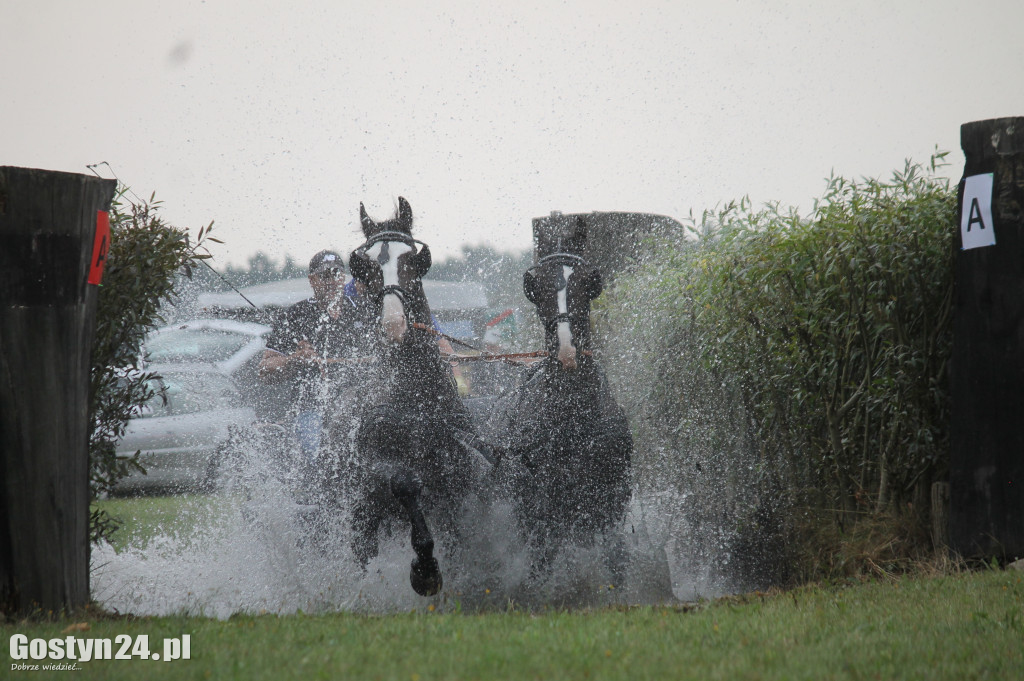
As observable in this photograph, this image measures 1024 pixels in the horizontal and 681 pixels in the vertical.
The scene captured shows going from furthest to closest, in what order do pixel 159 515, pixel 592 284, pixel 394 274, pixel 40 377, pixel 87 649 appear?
pixel 159 515, pixel 592 284, pixel 394 274, pixel 40 377, pixel 87 649

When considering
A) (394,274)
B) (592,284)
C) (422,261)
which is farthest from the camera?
(592,284)

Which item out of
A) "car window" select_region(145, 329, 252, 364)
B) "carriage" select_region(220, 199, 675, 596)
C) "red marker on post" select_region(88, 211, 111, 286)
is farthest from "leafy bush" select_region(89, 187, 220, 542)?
"car window" select_region(145, 329, 252, 364)

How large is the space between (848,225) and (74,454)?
4.46 m

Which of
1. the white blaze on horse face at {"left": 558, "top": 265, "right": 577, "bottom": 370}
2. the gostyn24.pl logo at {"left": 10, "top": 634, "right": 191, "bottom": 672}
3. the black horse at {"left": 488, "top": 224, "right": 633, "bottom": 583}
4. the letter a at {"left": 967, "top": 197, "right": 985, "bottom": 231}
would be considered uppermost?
the letter a at {"left": 967, "top": 197, "right": 985, "bottom": 231}

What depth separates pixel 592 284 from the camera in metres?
5.74

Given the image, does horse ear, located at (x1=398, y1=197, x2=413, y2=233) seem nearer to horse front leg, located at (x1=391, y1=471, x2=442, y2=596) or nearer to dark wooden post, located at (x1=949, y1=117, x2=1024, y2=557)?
horse front leg, located at (x1=391, y1=471, x2=442, y2=596)

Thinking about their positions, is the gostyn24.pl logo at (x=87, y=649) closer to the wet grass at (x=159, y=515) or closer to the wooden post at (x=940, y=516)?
the wet grass at (x=159, y=515)

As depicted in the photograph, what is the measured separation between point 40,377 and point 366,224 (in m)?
2.19

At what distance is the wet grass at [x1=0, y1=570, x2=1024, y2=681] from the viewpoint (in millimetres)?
2912

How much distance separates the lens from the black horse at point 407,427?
4.83 meters

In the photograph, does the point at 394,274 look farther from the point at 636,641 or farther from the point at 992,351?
the point at 992,351

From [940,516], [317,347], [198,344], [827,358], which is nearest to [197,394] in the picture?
[198,344]

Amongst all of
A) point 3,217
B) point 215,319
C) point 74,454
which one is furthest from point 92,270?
point 215,319

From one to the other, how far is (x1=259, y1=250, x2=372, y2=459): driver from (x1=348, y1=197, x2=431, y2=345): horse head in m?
0.36
